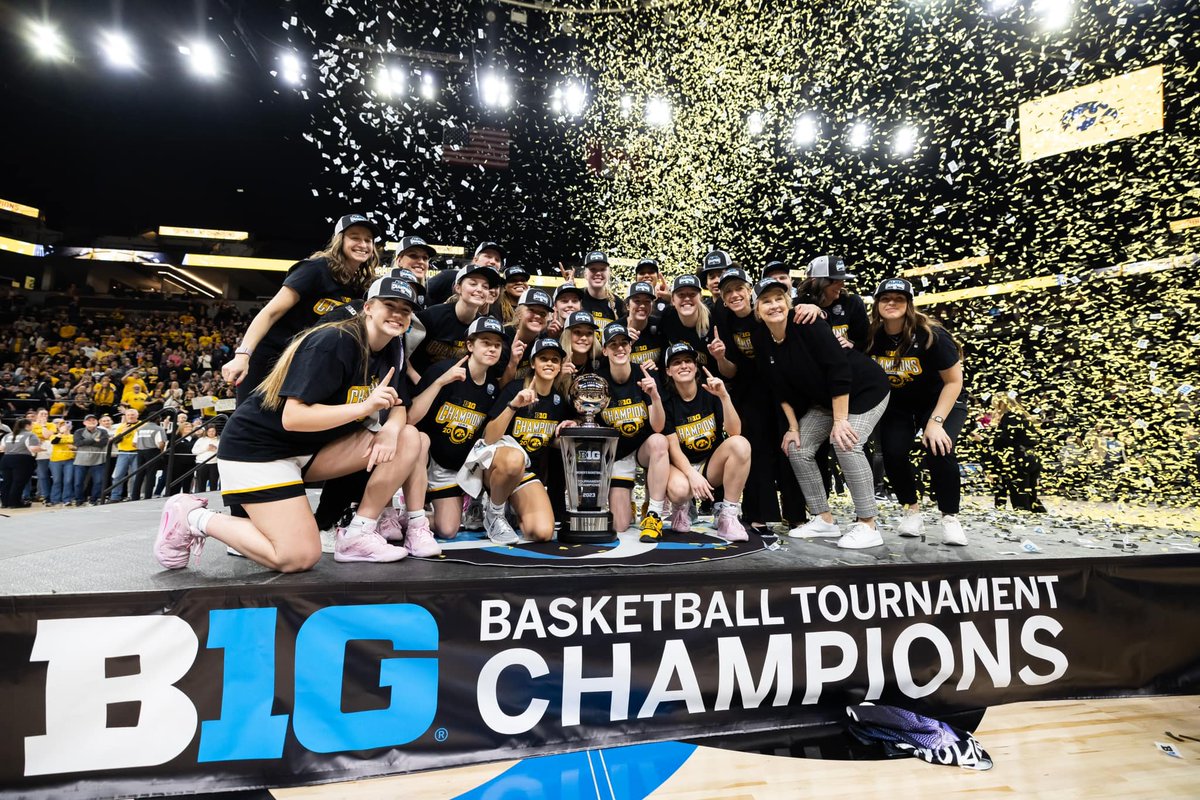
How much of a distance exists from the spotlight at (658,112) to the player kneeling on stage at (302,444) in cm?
977

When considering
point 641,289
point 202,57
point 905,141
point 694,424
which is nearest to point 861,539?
point 694,424

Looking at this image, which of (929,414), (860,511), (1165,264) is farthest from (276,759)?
(1165,264)

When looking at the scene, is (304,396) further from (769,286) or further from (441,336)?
(769,286)

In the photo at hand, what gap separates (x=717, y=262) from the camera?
434 centimetres

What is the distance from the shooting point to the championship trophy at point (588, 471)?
10.2 feet

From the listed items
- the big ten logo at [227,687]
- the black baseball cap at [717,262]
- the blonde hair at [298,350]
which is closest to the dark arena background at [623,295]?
the big ten logo at [227,687]

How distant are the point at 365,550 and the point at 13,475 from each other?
27.9 ft

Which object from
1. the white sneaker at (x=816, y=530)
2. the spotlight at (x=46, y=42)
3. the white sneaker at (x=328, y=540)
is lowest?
the white sneaker at (x=816, y=530)

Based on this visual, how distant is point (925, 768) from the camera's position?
6.40 ft

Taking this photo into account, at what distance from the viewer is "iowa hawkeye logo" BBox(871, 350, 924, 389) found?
359 centimetres

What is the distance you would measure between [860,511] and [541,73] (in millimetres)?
12885

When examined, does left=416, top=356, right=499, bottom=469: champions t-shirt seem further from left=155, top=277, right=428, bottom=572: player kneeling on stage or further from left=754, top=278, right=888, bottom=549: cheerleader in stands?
left=754, top=278, right=888, bottom=549: cheerleader in stands

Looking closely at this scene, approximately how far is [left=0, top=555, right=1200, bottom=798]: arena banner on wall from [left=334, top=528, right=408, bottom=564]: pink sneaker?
0.63 metres

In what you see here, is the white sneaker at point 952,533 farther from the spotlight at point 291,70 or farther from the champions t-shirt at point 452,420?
the spotlight at point 291,70
